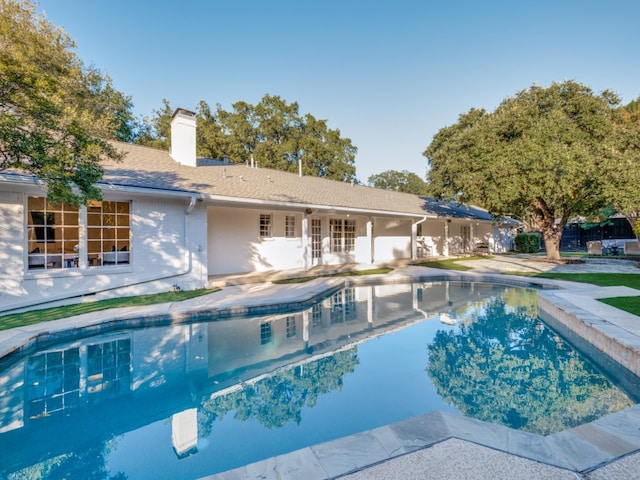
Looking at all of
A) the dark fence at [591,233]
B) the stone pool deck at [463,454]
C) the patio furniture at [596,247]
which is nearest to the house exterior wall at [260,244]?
the stone pool deck at [463,454]

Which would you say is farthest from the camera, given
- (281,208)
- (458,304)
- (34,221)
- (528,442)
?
(281,208)

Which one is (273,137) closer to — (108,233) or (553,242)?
(553,242)

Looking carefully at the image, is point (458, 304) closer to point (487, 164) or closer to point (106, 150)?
point (487, 164)

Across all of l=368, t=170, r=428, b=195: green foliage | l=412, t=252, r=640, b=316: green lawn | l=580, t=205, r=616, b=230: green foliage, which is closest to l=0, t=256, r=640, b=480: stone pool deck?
l=412, t=252, r=640, b=316: green lawn

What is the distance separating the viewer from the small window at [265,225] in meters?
13.5

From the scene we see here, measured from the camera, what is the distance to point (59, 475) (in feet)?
9.33

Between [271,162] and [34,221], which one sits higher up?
[271,162]

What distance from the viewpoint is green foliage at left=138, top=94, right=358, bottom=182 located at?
1128 inches

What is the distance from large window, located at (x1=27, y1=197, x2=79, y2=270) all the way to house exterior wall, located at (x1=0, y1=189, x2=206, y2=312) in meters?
0.15

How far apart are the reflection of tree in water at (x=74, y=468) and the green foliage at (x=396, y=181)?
63101 mm

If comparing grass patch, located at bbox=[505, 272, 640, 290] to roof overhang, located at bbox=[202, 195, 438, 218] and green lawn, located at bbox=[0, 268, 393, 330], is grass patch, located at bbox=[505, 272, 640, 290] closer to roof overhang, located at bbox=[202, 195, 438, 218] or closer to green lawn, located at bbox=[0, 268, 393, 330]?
roof overhang, located at bbox=[202, 195, 438, 218]

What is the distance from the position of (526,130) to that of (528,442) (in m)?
15.3

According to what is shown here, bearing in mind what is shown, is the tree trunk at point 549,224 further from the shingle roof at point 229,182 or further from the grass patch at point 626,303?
the grass patch at point 626,303

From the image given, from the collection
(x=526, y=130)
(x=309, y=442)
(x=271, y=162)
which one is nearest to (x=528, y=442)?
(x=309, y=442)
